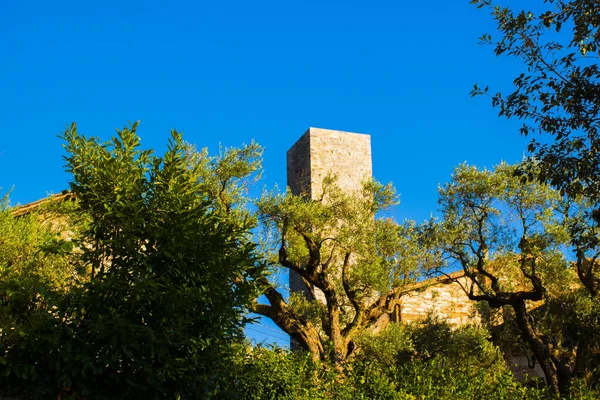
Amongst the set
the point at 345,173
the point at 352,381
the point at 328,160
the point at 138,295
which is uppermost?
the point at 328,160

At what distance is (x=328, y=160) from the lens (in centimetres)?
2809

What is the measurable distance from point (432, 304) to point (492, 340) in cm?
308

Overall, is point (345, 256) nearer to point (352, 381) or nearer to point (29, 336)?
point (352, 381)

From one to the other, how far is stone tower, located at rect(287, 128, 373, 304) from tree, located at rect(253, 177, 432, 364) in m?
7.37

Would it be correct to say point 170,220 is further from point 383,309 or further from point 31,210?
point 31,210

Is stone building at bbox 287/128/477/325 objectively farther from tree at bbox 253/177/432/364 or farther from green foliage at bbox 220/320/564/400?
green foliage at bbox 220/320/564/400

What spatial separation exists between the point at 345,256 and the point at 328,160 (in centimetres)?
997

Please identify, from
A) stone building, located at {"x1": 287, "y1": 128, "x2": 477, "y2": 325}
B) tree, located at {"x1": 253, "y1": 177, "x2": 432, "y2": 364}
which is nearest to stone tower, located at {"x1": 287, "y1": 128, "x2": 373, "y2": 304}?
stone building, located at {"x1": 287, "y1": 128, "x2": 477, "y2": 325}

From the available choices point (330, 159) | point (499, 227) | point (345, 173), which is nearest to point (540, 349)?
point (499, 227)

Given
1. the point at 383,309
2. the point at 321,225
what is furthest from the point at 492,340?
the point at 321,225

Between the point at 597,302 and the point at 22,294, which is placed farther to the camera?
the point at 597,302

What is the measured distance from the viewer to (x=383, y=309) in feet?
61.5

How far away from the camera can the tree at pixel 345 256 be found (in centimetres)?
1700

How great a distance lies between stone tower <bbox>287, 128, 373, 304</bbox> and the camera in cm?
2768
